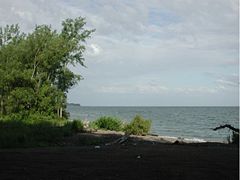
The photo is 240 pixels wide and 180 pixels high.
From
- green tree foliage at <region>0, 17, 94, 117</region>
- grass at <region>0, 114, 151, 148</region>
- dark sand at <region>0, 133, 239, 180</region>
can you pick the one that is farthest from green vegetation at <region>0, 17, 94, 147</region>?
dark sand at <region>0, 133, 239, 180</region>

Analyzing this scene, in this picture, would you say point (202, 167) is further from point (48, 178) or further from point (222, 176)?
point (48, 178)

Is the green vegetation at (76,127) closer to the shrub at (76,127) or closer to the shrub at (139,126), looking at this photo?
the shrub at (76,127)

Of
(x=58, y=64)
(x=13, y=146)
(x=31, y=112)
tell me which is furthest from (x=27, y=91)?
(x=13, y=146)

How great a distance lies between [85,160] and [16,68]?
35733 millimetres

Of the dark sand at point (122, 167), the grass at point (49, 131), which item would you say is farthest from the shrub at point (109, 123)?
the dark sand at point (122, 167)

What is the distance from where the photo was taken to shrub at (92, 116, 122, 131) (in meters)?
35.2

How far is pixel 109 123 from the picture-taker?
35.7 m

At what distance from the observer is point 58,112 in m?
47.8

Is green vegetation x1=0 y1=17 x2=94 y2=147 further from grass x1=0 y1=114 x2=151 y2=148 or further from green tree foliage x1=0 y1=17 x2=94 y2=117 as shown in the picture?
grass x1=0 y1=114 x2=151 y2=148

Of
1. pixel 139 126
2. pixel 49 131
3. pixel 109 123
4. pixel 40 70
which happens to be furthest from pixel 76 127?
pixel 40 70

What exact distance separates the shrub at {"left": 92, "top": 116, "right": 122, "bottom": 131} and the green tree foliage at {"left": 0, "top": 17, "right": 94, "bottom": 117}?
36.1ft

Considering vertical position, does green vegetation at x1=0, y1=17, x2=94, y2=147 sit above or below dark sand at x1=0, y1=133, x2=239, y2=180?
above

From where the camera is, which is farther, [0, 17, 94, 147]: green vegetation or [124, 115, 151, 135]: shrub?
[0, 17, 94, 147]: green vegetation

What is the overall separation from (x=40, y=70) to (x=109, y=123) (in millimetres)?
16041
